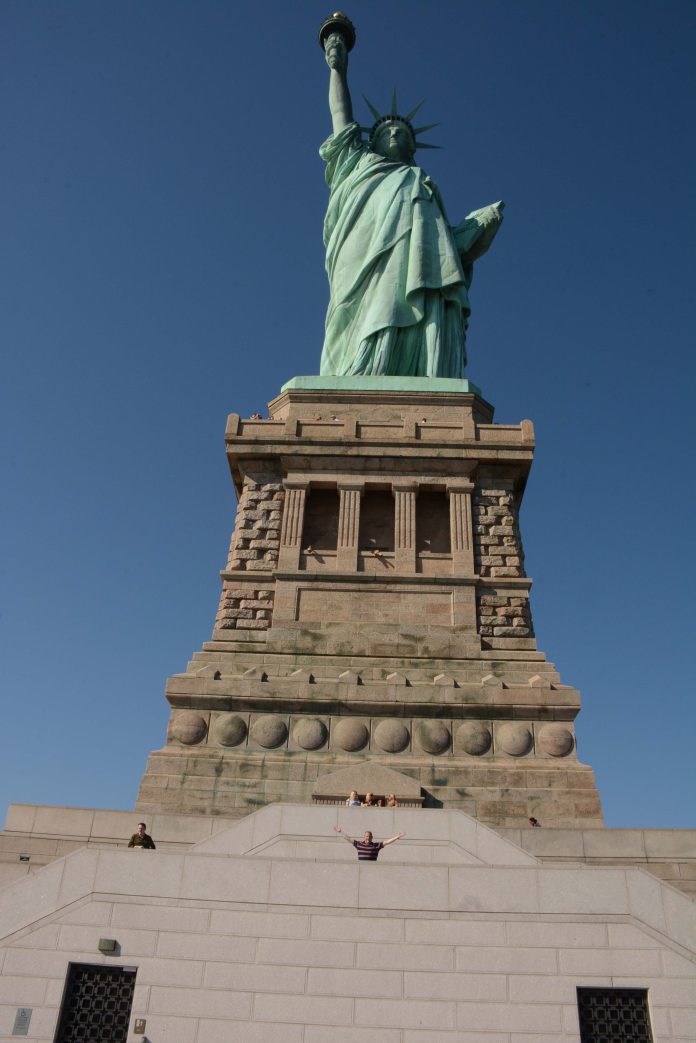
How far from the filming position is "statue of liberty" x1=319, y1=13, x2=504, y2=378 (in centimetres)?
2664

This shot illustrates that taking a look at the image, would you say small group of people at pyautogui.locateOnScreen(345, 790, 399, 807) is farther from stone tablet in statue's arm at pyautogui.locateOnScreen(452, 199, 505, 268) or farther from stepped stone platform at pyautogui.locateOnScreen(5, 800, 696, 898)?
stone tablet in statue's arm at pyautogui.locateOnScreen(452, 199, 505, 268)

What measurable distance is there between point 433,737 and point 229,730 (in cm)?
405

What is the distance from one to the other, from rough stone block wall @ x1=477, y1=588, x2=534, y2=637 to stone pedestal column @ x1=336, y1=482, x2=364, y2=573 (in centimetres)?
305

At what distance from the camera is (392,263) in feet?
91.1

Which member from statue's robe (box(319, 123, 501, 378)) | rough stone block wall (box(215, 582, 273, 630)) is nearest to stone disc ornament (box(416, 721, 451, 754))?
rough stone block wall (box(215, 582, 273, 630))

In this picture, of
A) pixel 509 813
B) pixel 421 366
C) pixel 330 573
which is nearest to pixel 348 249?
pixel 421 366

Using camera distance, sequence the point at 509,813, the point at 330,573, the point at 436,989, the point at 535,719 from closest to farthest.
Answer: the point at 436,989
the point at 509,813
the point at 535,719
the point at 330,573

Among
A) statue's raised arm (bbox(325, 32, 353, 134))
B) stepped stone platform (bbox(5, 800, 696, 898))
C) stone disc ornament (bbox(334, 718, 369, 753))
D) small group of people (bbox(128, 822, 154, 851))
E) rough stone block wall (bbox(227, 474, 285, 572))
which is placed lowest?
small group of people (bbox(128, 822, 154, 851))

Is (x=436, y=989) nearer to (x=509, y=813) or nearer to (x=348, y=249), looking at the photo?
(x=509, y=813)

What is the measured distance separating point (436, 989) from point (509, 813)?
659cm

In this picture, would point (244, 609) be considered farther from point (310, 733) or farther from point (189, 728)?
point (310, 733)

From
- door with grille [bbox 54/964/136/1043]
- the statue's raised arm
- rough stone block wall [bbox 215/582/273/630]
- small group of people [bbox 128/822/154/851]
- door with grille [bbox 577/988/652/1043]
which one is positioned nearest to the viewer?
door with grille [bbox 577/988/652/1043]

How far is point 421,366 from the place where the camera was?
26469 millimetres

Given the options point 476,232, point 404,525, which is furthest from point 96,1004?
point 476,232
